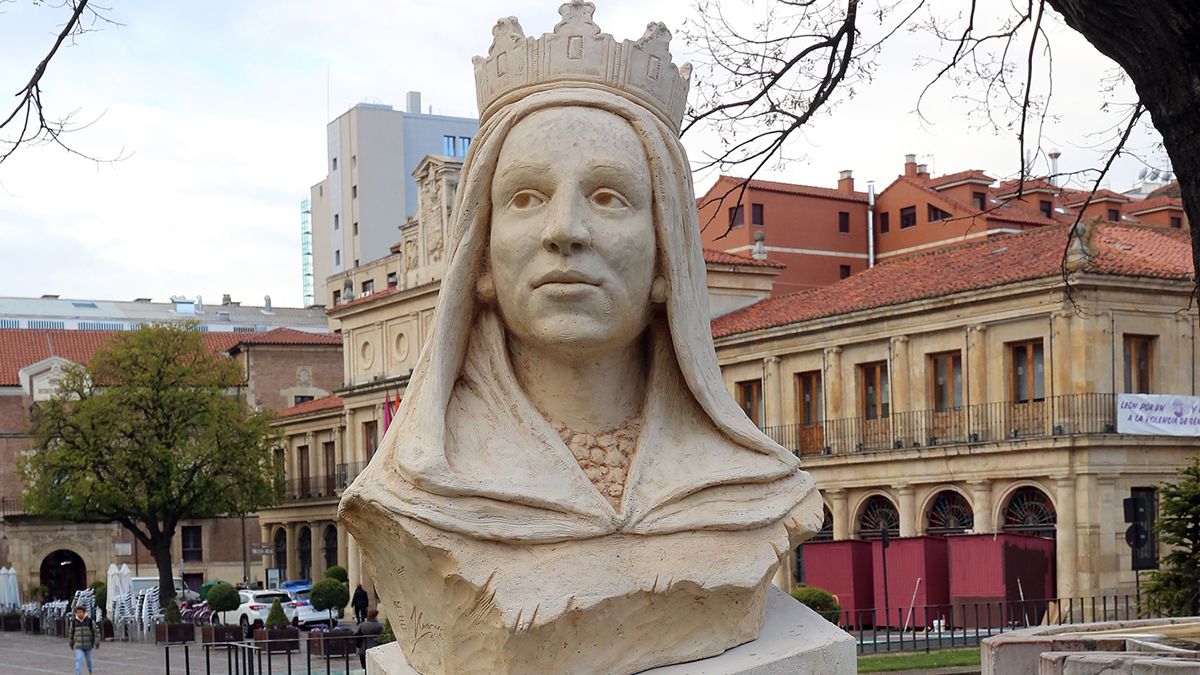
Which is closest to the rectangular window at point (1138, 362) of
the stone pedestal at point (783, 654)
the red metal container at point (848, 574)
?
the red metal container at point (848, 574)

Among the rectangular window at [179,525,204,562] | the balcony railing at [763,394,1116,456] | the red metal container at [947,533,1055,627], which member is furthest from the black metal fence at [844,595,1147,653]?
the rectangular window at [179,525,204,562]

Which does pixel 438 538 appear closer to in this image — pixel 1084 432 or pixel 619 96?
pixel 619 96

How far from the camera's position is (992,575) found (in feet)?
85.3

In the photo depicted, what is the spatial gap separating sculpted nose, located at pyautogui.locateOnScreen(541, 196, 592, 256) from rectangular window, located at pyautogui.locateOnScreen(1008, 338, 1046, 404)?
87.4 feet

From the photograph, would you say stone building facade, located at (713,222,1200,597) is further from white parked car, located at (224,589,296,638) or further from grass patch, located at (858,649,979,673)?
white parked car, located at (224,589,296,638)

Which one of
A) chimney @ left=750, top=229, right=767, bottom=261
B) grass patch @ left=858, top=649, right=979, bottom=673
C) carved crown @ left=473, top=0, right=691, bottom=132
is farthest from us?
chimney @ left=750, top=229, right=767, bottom=261

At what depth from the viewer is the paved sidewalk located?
22.6 metres

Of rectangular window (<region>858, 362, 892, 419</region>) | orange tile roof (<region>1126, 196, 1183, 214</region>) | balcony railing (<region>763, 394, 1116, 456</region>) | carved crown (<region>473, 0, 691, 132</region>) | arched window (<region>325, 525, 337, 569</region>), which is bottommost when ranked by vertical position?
arched window (<region>325, 525, 337, 569</region>)

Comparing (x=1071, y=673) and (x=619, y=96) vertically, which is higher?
(x=619, y=96)

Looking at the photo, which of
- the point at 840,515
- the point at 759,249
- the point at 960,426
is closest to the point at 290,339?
the point at 759,249

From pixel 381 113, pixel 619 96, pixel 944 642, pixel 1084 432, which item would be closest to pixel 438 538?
pixel 619 96

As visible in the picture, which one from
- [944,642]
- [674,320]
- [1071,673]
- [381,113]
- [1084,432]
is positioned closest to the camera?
[674,320]

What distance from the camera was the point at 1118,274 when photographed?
2845 centimetres

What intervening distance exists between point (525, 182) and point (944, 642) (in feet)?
59.9
